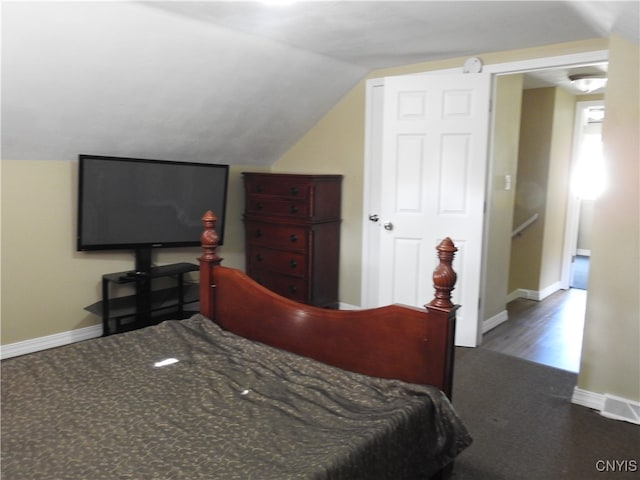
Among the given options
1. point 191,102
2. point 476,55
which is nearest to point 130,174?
point 191,102

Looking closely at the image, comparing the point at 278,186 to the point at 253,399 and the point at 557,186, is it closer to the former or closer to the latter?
the point at 253,399

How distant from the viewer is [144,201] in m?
3.68

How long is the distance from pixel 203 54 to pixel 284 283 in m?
2.02

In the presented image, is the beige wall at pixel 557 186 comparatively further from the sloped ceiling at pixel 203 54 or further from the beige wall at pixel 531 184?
the sloped ceiling at pixel 203 54

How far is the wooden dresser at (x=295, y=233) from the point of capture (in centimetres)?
409

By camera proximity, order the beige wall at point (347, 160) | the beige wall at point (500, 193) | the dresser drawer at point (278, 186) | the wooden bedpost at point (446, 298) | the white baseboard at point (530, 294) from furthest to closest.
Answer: the white baseboard at point (530, 294), the beige wall at point (347, 160), the dresser drawer at point (278, 186), the beige wall at point (500, 193), the wooden bedpost at point (446, 298)

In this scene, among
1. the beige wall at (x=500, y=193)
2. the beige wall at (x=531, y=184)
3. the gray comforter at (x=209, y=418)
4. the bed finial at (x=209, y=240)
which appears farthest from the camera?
the beige wall at (x=531, y=184)

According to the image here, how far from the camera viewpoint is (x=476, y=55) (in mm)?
3523

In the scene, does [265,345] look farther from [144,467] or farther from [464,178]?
[464,178]

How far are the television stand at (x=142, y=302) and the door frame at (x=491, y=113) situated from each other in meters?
1.48

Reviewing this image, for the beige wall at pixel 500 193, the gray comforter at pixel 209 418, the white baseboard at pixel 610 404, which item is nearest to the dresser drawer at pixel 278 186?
the beige wall at pixel 500 193

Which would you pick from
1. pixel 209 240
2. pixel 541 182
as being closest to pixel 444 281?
pixel 209 240

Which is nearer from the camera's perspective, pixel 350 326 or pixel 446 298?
pixel 446 298

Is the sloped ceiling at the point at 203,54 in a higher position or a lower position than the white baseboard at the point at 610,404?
higher
